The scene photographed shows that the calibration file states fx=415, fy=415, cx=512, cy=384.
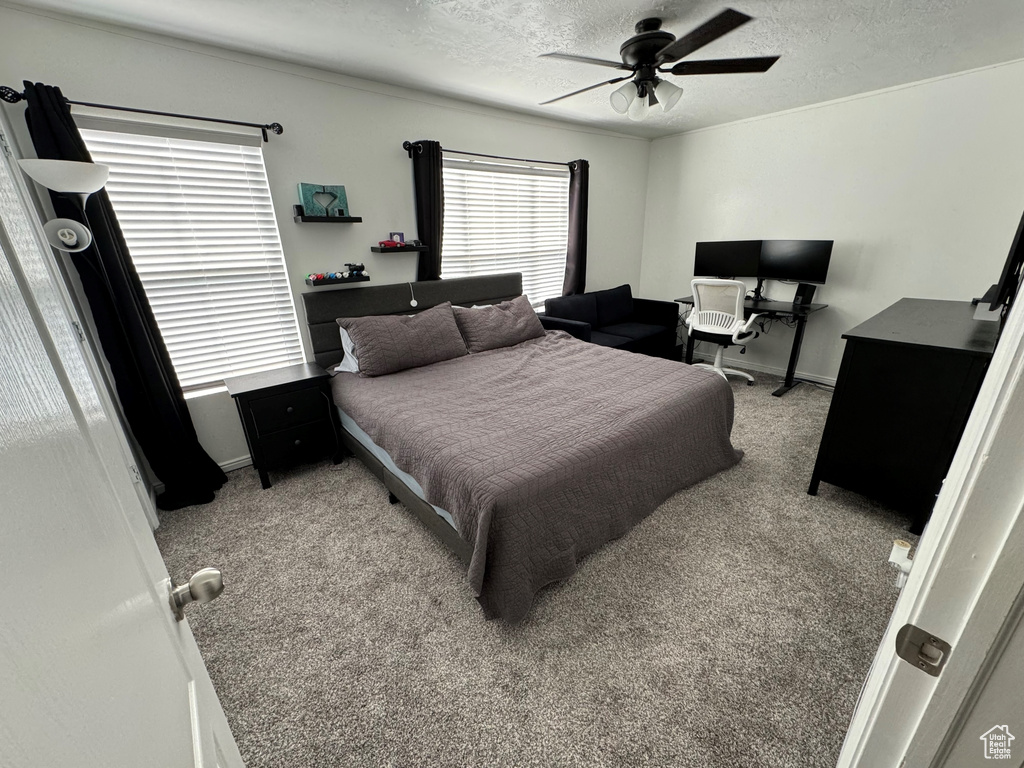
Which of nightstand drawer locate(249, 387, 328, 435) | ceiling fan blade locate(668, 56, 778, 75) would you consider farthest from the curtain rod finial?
ceiling fan blade locate(668, 56, 778, 75)

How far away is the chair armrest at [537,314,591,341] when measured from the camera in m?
3.68

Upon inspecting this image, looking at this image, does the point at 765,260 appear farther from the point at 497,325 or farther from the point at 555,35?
the point at 555,35

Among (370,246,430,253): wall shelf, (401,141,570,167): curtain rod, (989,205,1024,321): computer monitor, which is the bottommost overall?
(989,205,1024,321): computer monitor

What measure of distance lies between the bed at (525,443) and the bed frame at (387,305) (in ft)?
0.04

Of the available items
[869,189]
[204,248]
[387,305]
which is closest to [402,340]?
[387,305]

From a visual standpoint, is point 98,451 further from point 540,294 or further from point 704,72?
point 540,294

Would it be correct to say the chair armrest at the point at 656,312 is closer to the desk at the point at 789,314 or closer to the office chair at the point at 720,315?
the office chair at the point at 720,315

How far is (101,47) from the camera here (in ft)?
6.71

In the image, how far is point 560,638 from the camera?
158 centimetres

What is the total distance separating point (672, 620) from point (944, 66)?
392 centimetres

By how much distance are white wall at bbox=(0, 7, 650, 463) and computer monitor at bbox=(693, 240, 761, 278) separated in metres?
1.71

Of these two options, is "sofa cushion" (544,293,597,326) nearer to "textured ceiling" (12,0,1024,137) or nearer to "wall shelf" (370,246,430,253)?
"wall shelf" (370,246,430,253)

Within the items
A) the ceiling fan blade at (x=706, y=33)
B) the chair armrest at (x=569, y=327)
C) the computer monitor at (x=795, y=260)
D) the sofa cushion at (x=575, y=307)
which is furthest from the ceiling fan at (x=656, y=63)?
the computer monitor at (x=795, y=260)

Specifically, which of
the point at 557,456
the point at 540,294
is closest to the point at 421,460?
the point at 557,456
